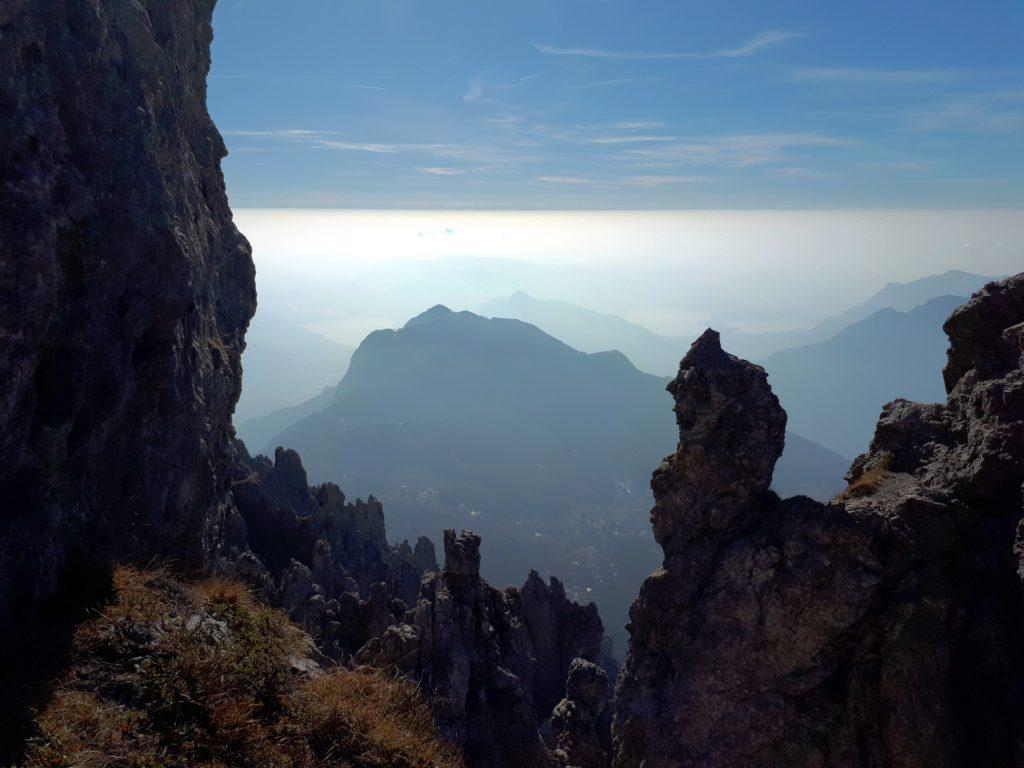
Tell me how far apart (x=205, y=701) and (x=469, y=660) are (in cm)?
1537

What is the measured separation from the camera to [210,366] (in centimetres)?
3034

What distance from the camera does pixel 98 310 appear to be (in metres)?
19.0

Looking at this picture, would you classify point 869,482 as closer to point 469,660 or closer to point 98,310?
point 469,660

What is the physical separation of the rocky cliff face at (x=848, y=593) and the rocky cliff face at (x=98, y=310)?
14.6 metres

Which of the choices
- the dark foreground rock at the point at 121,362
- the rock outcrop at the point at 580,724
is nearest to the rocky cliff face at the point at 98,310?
the dark foreground rock at the point at 121,362

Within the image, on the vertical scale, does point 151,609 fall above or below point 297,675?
above

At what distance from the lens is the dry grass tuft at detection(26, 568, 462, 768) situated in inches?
416

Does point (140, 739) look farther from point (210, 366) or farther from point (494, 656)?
point (210, 366)

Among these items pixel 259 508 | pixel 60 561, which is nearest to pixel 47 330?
pixel 60 561

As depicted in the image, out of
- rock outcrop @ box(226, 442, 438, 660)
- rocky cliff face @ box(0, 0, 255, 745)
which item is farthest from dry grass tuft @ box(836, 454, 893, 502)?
rock outcrop @ box(226, 442, 438, 660)

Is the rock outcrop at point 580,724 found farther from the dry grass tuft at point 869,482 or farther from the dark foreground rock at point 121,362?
the dry grass tuft at point 869,482

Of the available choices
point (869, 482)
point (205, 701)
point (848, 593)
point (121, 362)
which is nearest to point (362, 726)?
point (205, 701)

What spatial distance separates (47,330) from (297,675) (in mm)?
10654

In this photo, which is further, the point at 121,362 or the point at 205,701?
the point at 121,362
